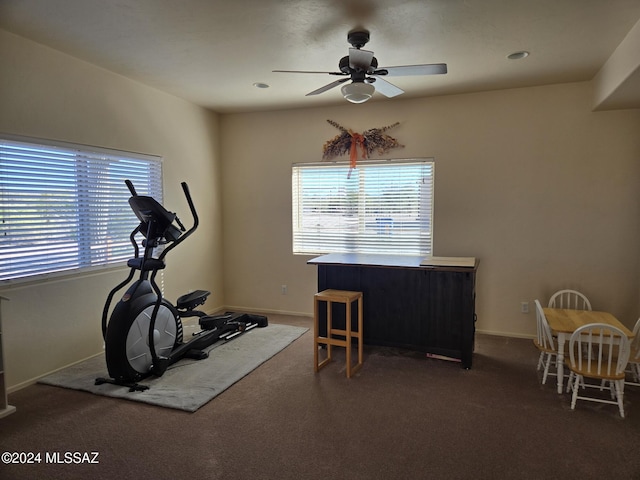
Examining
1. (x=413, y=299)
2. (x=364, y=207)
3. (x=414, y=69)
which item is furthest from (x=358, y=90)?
(x=364, y=207)

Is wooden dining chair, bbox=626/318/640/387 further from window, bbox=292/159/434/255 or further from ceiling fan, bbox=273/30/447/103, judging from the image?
ceiling fan, bbox=273/30/447/103

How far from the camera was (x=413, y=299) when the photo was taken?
3.77 m

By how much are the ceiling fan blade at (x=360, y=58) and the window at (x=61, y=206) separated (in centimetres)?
250

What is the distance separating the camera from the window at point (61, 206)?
3.10 m

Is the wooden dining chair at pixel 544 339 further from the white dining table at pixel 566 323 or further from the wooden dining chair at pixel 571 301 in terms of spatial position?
the wooden dining chair at pixel 571 301

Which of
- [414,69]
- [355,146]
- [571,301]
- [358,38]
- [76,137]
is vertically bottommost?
[571,301]

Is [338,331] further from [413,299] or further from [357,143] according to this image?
[357,143]

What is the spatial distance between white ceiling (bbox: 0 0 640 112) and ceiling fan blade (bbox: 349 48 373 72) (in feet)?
0.64

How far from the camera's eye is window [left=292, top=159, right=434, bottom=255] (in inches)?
187

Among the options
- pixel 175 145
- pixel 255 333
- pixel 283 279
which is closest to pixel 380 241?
pixel 283 279

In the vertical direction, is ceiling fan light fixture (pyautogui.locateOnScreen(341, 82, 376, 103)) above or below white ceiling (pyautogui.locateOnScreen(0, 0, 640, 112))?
below

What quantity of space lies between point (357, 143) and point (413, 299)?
211cm

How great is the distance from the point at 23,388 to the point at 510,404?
146 inches

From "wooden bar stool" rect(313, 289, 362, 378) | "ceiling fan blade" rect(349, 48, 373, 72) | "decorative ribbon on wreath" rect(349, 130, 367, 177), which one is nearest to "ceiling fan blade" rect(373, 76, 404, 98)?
"ceiling fan blade" rect(349, 48, 373, 72)
